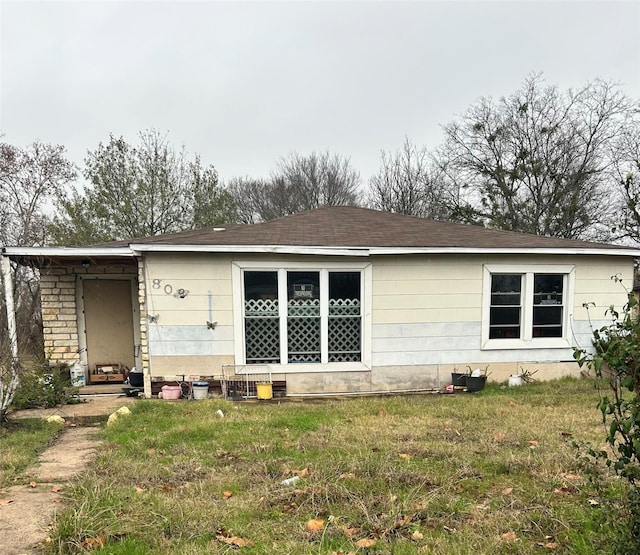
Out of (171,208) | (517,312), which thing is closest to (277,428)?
(517,312)

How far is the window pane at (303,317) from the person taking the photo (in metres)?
7.49

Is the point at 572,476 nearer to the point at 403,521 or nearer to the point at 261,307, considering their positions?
the point at 403,521

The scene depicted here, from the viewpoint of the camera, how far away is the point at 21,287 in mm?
8953

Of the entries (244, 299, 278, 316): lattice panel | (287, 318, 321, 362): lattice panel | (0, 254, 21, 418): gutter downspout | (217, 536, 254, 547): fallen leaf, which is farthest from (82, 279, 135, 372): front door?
(217, 536, 254, 547): fallen leaf

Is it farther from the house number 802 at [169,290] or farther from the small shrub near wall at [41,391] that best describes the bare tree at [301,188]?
the small shrub near wall at [41,391]

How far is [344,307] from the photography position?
7.64 metres

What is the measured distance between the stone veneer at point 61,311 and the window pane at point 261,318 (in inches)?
150

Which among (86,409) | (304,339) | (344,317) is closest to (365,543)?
(304,339)

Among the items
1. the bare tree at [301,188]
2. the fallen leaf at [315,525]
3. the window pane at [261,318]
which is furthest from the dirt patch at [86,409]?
the bare tree at [301,188]

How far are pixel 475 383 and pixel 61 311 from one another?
851 cm

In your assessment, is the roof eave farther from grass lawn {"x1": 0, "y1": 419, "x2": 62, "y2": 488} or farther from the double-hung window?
grass lawn {"x1": 0, "y1": 419, "x2": 62, "y2": 488}

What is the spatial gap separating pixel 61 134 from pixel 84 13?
37.0 feet

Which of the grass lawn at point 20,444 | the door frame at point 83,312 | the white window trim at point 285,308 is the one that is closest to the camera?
the grass lawn at point 20,444

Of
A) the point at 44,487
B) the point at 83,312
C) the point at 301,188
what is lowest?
the point at 44,487
